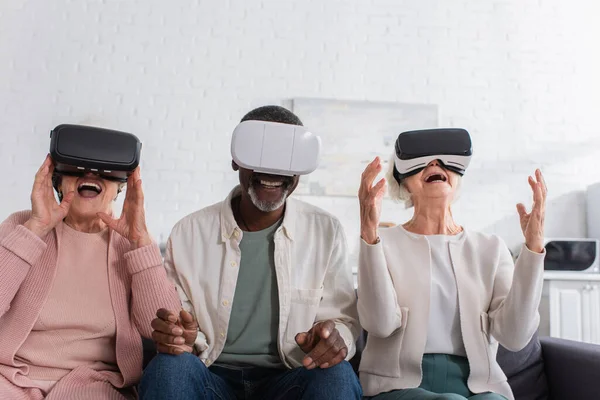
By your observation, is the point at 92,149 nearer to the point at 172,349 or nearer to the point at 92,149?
the point at 92,149

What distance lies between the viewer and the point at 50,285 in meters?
1.75

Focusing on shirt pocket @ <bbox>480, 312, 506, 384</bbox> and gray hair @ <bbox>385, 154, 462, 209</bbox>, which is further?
gray hair @ <bbox>385, 154, 462, 209</bbox>

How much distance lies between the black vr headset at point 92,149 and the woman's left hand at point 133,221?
76 mm

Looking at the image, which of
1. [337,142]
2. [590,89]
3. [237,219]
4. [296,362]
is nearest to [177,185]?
[337,142]


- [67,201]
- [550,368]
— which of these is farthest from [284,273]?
[550,368]

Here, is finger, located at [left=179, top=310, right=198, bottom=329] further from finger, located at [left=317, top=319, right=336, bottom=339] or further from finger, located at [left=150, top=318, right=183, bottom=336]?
finger, located at [left=317, top=319, right=336, bottom=339]

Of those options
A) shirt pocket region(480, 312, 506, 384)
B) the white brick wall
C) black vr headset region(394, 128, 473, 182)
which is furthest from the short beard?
the white brick wall

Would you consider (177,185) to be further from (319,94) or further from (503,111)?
(503,111)

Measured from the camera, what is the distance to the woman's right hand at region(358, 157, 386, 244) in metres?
1.64

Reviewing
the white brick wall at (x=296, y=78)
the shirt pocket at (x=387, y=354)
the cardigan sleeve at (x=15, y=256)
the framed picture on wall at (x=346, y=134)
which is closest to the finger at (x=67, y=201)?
the cardigan sleeve at (x=15, y=256)

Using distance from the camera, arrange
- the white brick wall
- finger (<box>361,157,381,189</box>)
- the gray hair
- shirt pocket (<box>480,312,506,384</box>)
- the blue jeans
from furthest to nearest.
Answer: the white brick wall
the gray hair
shirt pocket (<box>480,312,506,384</box>)
finger (<box>361,157,381,189</box>)
the blue jeans

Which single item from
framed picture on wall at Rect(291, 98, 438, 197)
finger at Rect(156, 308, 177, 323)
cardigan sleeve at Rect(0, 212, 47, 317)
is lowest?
finger at Rect(156, 308, 177, 323)

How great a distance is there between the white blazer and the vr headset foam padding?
2.35 feet

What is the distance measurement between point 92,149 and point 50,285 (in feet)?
1.30
